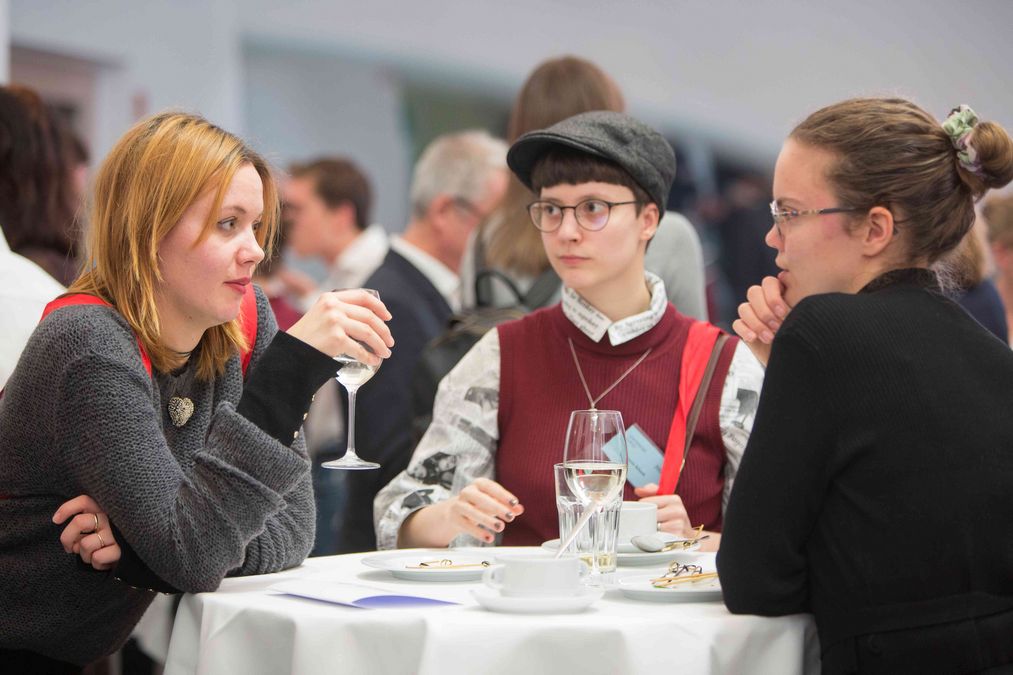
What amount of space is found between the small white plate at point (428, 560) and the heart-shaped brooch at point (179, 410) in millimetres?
388

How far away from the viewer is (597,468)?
1845 mm

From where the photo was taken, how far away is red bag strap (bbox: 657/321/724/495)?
243 cm

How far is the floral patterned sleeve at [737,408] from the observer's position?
248 cm

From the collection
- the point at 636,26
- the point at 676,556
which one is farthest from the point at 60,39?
the point at 676,556

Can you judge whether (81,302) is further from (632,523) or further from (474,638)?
(632,523)

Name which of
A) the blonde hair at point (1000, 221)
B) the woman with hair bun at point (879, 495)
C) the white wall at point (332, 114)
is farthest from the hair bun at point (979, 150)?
the white wall at point (332, 114)

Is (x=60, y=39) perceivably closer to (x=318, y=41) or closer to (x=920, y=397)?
(x=318, y=41)

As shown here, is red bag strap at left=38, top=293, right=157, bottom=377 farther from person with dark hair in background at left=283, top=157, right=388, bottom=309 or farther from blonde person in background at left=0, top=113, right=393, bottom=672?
person with dark hair in background at left=283, top=157, right=388, bottom=309

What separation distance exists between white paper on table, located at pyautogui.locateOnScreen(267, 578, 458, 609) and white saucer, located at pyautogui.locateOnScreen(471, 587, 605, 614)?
10 cm

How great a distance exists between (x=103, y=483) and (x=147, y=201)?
1.52ft

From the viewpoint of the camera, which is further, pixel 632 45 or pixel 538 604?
pixel 632 45

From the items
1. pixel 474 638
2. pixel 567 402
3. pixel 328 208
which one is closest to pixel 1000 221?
pixel 567 402

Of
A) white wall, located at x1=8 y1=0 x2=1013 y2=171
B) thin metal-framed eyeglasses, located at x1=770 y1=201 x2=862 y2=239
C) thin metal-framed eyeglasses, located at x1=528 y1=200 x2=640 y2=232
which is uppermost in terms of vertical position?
white wall, located at x1=8 y1=0 x2=1013 y2=171

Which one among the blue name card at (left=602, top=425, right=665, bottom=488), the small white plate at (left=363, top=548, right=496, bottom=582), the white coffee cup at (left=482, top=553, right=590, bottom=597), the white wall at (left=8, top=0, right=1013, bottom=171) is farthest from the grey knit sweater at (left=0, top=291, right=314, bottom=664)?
the white wall at (left=8, top=0, right=1013, bottom=171)
